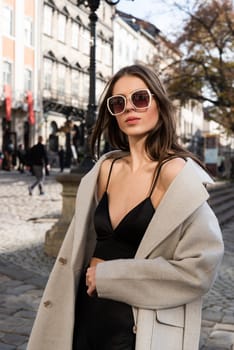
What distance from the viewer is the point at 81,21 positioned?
44.9 m

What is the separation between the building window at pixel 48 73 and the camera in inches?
1570

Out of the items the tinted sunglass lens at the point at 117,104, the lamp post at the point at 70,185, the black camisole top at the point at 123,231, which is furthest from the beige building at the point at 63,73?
the black camisole top at the point at 123,231

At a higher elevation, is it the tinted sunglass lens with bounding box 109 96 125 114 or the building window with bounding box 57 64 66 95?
the building window with bounding box 57 64 66 95

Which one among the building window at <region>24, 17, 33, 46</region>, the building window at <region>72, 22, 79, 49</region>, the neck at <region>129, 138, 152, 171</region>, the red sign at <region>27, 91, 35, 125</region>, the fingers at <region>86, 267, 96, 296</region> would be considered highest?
the building window at <region>72, 22, 79, 49</region>

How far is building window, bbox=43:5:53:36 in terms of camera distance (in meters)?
39.1

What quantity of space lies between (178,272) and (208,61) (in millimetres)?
26734

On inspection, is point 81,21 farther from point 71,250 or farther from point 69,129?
point 71,250

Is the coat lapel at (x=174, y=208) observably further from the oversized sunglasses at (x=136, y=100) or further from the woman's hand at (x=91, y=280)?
the oversized sunglasses at (x=136, y=100)

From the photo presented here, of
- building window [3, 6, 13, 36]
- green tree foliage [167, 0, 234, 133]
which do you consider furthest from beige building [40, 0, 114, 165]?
green tree foliage [167, 0, 234, 133]

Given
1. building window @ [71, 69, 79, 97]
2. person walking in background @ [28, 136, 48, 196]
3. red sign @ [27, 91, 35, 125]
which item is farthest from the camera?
building window @ [71, 69, 79, 97]

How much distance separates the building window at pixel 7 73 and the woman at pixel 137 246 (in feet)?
111

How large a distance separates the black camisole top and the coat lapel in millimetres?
56

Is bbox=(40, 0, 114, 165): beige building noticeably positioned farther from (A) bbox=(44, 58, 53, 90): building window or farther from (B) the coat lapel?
(B) the coat lapel

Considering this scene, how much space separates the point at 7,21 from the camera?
3488cm
